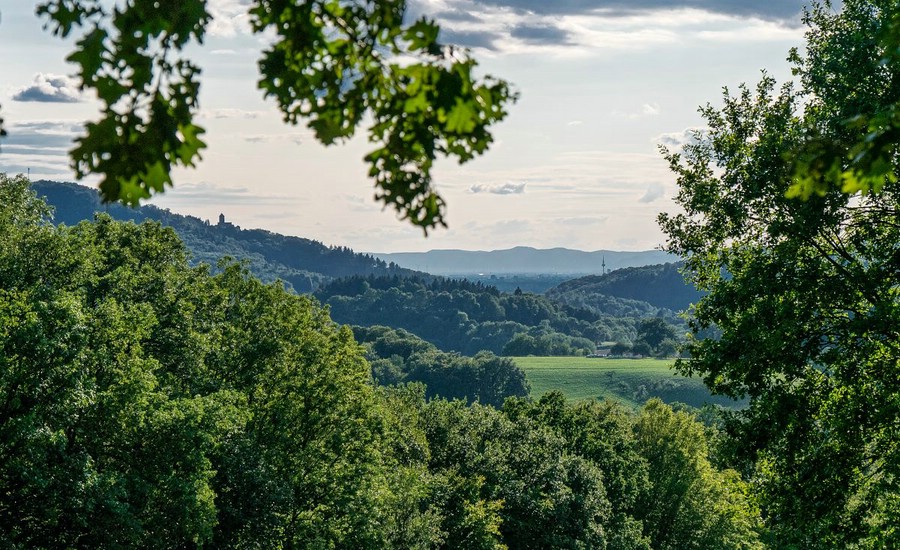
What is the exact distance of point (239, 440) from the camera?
100 feet

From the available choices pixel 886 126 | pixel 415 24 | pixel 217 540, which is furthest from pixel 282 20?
pixel 217 540

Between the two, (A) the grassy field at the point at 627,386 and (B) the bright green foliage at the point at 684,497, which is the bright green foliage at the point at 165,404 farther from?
(A) the grassy field at the point at 627,386

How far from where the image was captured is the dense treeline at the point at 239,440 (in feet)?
71.6

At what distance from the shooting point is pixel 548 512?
152 ft

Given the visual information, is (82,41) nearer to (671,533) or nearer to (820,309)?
(820,309)

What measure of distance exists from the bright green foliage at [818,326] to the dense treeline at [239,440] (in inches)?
114

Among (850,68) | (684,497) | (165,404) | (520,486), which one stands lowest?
(684,497)

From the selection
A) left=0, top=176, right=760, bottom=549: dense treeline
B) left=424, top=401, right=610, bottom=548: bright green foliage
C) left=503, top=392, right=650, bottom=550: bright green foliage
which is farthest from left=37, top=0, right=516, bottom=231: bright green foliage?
left=503, top=392, right=650, bottom=550: bright green foliage

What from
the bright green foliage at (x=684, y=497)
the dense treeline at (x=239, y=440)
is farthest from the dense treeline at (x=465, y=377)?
the dense treeline at (x=239, y=440)

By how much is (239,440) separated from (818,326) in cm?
2044

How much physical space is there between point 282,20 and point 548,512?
43.8m

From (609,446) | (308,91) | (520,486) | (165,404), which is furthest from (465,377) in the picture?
(308,91)

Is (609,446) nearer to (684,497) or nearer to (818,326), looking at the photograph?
(684,497)

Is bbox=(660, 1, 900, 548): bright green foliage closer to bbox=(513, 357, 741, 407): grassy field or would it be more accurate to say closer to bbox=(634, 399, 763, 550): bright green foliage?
bbox=(634, 399, 763, 550): bright green foliage
